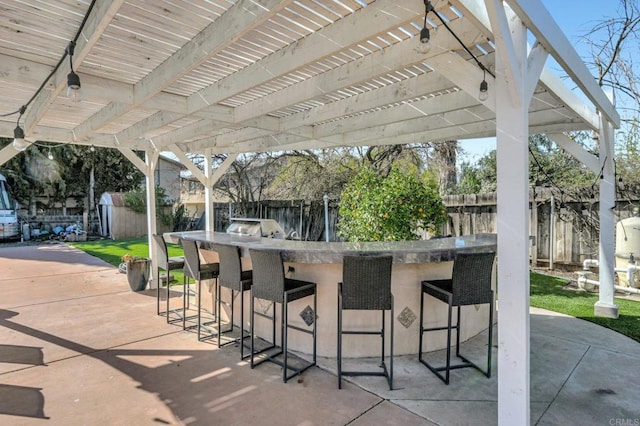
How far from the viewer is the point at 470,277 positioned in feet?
10.2

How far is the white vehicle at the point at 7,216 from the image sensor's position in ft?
44.5

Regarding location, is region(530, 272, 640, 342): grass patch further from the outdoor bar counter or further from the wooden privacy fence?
the outdoor bar counter

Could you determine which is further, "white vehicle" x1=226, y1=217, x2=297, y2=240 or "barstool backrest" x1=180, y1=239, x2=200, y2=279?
"white vehicle" x1=226, y1=217, x2=297, y2=240

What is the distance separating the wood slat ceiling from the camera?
2426mm

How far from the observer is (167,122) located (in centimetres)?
491

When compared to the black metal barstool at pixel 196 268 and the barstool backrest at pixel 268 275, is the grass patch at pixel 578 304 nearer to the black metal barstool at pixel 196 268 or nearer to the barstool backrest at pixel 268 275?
the barstool backrest at pixel 268 275

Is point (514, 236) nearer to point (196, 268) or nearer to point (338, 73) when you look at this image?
point (338, 73)

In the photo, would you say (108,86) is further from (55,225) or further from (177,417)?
(55,225)

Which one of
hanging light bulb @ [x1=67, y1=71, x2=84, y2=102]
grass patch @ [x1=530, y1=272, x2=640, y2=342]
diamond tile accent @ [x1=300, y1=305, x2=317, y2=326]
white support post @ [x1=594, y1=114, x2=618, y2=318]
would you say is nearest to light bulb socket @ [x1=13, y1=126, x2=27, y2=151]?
hanging light bulb @ [x1=67, y1=71, x2=84, y2=102]

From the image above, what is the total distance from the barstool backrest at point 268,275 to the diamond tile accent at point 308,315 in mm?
551

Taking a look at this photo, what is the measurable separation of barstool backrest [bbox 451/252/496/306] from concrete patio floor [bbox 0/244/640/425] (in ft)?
2.35

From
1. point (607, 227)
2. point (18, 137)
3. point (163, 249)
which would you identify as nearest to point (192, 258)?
point (163, 249)

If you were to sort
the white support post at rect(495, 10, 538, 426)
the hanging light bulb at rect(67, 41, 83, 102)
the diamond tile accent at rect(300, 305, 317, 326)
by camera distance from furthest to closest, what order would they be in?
the diamond tile accent at rect(300, 305, 317, 326) → the hanging light bulb at rect(67, 41, 83, 102) → the white support post at rect(495, 10, 538, 426)

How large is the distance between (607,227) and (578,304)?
4.05 feet
